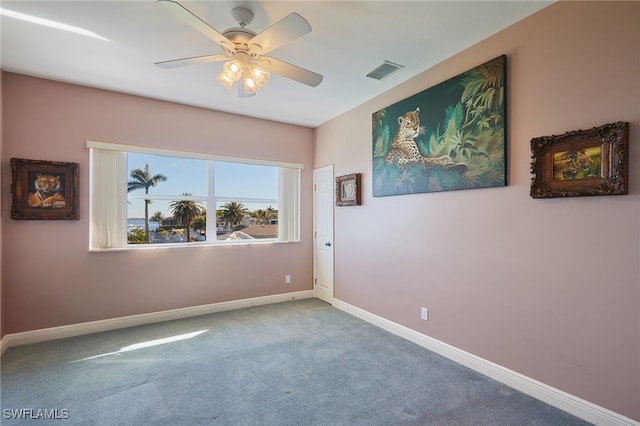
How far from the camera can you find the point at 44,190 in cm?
332

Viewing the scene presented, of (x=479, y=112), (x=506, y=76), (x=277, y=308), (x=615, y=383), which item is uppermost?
(x=506, y=76)

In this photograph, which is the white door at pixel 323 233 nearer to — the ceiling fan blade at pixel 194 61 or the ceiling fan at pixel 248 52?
the ceiling fan at pixel 248 52

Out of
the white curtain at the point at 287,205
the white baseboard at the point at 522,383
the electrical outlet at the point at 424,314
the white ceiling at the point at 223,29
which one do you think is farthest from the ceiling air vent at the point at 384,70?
the white baseboard at the point at 522,383

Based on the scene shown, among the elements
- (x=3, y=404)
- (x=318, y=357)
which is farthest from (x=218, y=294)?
(x=3, y=404)

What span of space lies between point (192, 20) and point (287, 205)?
3324mm

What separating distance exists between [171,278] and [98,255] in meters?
0.86

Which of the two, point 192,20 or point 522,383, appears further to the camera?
point 522,383

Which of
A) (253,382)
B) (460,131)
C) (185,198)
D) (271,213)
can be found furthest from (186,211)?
(460,131)

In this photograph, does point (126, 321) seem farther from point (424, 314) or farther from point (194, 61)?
point (424, 314)

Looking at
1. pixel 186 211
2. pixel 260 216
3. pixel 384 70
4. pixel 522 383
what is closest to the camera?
pixel 522 383

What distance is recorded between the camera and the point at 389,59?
294cm

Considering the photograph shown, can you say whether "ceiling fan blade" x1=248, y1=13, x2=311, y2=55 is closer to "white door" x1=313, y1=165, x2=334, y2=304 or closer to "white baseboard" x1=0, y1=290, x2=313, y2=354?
"white door" x1=313, y1=165, x2=334, y2=304

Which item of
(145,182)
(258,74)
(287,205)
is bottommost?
(287,205)

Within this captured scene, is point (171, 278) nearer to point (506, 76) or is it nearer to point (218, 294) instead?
point (218, 294)
